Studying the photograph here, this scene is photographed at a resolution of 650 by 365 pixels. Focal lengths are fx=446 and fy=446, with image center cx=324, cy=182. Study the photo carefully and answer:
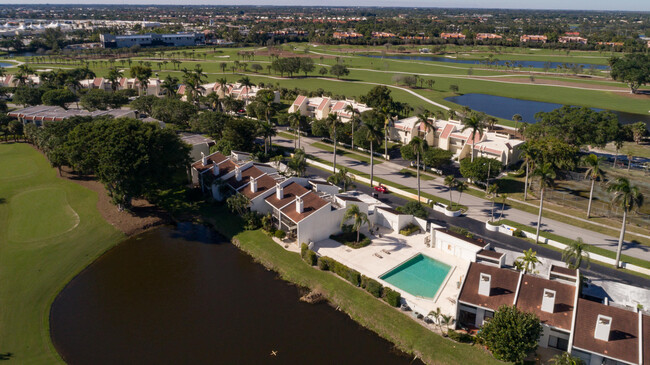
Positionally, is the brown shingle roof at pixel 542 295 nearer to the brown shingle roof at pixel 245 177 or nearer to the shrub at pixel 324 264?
the shrub at pixel 324 264

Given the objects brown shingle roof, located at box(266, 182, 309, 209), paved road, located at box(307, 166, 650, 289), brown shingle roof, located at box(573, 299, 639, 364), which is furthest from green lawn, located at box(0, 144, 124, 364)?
brown shingle roof, located at box(573, 299, 639, 364)

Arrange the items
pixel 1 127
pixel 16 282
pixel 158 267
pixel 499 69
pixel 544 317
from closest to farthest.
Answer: pixel 544 317 < pixel 16 282 < pixel 158 267 < pixel 1 127 < pixel 499 69

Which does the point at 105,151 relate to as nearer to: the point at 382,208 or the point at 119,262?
the point at 119,262

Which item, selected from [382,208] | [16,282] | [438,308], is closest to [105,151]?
[16,282]

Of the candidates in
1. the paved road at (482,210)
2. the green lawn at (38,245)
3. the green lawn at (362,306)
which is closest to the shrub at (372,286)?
the green lawn at (362,306)

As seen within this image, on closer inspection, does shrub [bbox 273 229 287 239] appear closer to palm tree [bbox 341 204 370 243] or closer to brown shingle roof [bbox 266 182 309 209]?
brown shingle roof [bbox 266 182 309 209]
